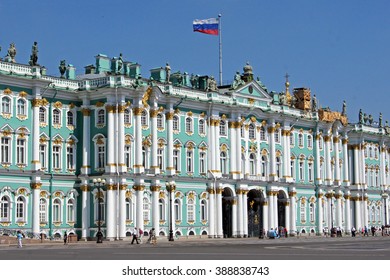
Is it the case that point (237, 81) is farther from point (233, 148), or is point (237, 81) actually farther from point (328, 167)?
point (328, 167)

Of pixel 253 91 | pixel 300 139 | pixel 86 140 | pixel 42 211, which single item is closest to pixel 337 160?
pixel 300 139

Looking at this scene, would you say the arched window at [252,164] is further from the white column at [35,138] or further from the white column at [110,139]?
the white column at [35,138]

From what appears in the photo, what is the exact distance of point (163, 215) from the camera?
80.8 meters

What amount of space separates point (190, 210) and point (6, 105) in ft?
Result: 75.5

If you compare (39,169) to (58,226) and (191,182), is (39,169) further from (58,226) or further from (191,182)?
(191,182)

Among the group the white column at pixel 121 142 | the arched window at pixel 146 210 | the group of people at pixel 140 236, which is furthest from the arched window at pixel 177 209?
the white column at pixel 121 142

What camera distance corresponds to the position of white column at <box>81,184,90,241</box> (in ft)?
248

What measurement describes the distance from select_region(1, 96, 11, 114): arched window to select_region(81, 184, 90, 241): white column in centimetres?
1046

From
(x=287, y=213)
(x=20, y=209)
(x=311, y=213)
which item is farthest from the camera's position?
(x=311, y=213)

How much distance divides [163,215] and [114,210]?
716cm

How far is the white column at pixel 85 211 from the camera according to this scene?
248 ft

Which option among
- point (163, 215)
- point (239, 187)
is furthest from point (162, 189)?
point (239, 187)

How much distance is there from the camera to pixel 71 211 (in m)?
76.0

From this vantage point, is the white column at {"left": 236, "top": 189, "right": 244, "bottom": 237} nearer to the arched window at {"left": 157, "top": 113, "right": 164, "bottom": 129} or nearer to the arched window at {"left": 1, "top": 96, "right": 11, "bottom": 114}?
the arched window at {"left": 157, "top": 113, "right": 164, "bottom": 129}
